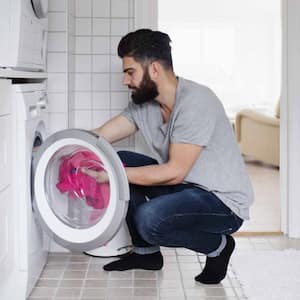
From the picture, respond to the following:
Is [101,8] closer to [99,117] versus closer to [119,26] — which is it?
[119,26]

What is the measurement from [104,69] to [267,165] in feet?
12.0

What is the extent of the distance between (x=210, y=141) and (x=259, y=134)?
3.92 meters

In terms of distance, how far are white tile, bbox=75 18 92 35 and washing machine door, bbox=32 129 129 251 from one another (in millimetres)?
844

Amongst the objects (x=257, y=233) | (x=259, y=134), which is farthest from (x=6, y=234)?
(x=259, y=134)

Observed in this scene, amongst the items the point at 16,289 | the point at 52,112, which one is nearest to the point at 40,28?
the point at 52,112

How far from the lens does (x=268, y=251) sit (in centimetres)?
305

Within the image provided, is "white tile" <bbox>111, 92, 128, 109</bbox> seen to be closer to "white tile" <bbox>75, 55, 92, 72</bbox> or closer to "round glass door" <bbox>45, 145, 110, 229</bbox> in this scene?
"white tile" <bbox>75, 55, 92, 72</bbox>

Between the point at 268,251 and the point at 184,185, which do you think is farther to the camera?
the point at 268,251

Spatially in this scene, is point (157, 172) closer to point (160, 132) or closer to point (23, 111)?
point (160, 132)

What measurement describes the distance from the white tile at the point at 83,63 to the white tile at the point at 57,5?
317 millimetres

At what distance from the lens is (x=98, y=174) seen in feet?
8.20

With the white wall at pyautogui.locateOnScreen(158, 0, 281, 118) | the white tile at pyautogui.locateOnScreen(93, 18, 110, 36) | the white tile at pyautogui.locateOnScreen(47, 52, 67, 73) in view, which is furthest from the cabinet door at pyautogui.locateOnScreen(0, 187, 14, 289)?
the white wall at pyautogui.locateOnScreen(158, 0, 281, 118)

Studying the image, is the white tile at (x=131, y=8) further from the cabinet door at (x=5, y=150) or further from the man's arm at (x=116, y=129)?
the cabinet door at (x=5, y=150)

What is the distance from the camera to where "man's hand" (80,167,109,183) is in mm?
2463
